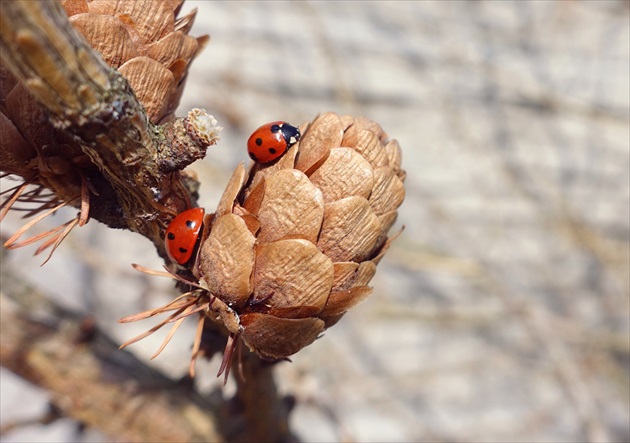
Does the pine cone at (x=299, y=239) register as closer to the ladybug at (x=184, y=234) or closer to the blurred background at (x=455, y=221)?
the ladybug at (x=184, y=234)

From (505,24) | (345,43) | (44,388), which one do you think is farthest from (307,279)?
(505,24)

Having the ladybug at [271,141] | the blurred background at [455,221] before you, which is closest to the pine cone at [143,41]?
the ladybug at [271,141]

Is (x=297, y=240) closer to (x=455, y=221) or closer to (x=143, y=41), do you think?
(x=143, y=41)

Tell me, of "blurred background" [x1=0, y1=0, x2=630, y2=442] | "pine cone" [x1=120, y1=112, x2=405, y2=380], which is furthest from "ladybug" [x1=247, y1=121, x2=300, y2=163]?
"blurred background" [x1=0, y1=0, x2=630, y2=442]

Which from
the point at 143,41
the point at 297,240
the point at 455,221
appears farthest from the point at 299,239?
the point at 455,221

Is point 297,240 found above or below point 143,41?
below
